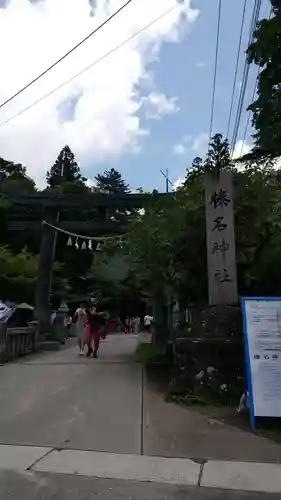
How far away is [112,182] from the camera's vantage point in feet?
261

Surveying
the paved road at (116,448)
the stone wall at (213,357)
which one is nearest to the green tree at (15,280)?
the paved road at (116,448)

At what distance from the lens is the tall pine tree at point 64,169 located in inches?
2719

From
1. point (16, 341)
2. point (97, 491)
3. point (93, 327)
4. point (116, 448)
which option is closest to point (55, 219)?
point (16, 341)

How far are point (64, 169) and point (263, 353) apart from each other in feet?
217

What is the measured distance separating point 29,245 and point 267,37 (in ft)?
115

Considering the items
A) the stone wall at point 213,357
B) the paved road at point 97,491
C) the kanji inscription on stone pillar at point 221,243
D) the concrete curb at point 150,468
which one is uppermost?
the kanji inscription on stone pillar at point 221,243

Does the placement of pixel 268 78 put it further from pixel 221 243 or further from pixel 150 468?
pixel 150 468

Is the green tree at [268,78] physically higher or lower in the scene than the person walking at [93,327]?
higher

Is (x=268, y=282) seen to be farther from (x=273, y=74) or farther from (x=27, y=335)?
(x=27, y=335)

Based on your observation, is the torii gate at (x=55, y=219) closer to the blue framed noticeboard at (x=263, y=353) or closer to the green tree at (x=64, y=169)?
the blue framed noticeboard at (x=263, y=353)

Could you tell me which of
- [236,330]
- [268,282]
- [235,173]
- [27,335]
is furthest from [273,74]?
[27,335]

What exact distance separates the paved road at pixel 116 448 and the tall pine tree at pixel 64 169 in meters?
60.7

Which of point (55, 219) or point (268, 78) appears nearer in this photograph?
point (268, 78)

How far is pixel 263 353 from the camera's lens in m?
7.25
